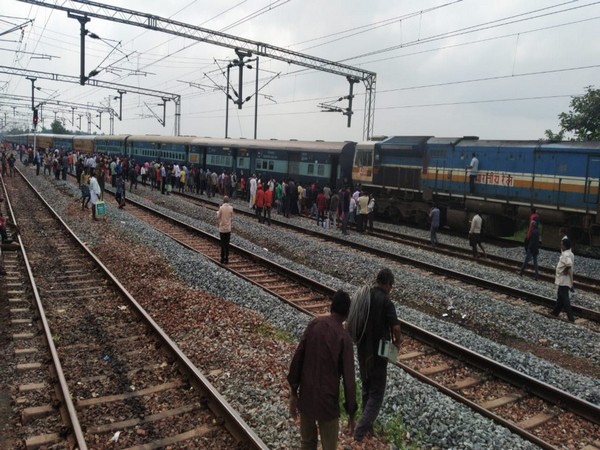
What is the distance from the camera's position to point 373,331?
5254 mm

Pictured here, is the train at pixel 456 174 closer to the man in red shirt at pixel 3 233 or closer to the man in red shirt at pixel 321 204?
the man in red shirt at pixel 321 204

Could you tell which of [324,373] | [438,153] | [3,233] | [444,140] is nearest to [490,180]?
[438,153]

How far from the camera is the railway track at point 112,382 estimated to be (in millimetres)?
5312

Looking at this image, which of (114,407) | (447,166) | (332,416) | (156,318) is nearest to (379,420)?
(332,416)

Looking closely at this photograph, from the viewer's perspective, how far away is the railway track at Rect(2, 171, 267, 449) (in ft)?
17.4

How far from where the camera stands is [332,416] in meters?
4.20

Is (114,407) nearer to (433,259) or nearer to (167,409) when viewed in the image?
(167,409)

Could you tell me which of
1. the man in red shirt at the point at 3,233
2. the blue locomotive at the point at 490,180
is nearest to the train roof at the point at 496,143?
the blue locomotive at the point at 490,180

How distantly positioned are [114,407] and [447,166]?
1871 centimetres

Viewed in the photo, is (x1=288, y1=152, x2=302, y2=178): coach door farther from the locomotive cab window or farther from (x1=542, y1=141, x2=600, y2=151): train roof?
(x1=542, y1=141, x2=600, y2=151): train roof

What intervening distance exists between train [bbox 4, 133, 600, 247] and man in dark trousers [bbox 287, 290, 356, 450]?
15.7 meters

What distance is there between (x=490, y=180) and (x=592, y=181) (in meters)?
3.90

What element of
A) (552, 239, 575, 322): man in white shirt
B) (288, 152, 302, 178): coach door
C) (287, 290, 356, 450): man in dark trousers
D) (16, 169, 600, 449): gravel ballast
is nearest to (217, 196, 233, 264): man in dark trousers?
(16, 169, 600, 449): gravel ballast

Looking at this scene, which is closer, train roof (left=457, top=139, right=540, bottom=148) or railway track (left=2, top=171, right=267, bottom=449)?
railway track (left=2, top=171, right=267, bottom=449)
